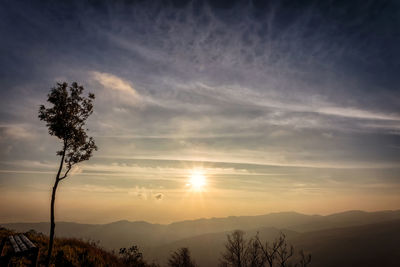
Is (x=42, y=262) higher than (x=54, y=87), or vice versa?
(x=54, y=87)

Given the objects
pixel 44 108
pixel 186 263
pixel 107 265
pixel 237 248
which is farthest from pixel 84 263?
pixel 237 248

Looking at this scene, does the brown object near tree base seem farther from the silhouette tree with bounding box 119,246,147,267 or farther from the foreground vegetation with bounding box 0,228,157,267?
the silhouette tree with bounding box 119,246,147,267

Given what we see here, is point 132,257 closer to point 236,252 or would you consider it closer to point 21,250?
point 21,250

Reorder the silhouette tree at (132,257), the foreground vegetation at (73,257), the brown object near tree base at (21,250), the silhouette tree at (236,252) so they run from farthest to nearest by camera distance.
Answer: the silhouette tree at (236,252)
the silhouette tree at (132,257)
the foreground vegetation at (73,257)
the brown object near tree base at (21,250)

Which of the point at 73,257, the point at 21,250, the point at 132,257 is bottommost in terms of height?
the point at 132,257

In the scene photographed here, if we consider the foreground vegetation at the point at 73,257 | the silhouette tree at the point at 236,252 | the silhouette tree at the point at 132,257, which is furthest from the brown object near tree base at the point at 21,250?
the silhouette tree at the point at 236,252

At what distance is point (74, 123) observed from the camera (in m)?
16.8

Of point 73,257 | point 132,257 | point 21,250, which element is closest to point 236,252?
point 132,257

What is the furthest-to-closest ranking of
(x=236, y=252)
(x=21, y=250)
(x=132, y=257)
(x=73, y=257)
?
1. (x=236, y=252)
2. (x=132, y=257)
3. (x=73, y=257)
4. (x=21, y=250)

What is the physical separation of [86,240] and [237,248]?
1791 inches

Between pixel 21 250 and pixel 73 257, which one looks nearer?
pixel 21 250

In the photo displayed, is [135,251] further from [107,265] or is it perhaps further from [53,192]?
[53,192]

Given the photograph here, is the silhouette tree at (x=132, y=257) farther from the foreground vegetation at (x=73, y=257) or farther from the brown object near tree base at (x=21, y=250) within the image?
the brown object near tree base at (x=21, y=250)

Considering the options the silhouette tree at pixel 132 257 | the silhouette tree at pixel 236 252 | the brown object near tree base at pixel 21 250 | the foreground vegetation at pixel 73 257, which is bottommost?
the silhouette tree at pixel 236 252
